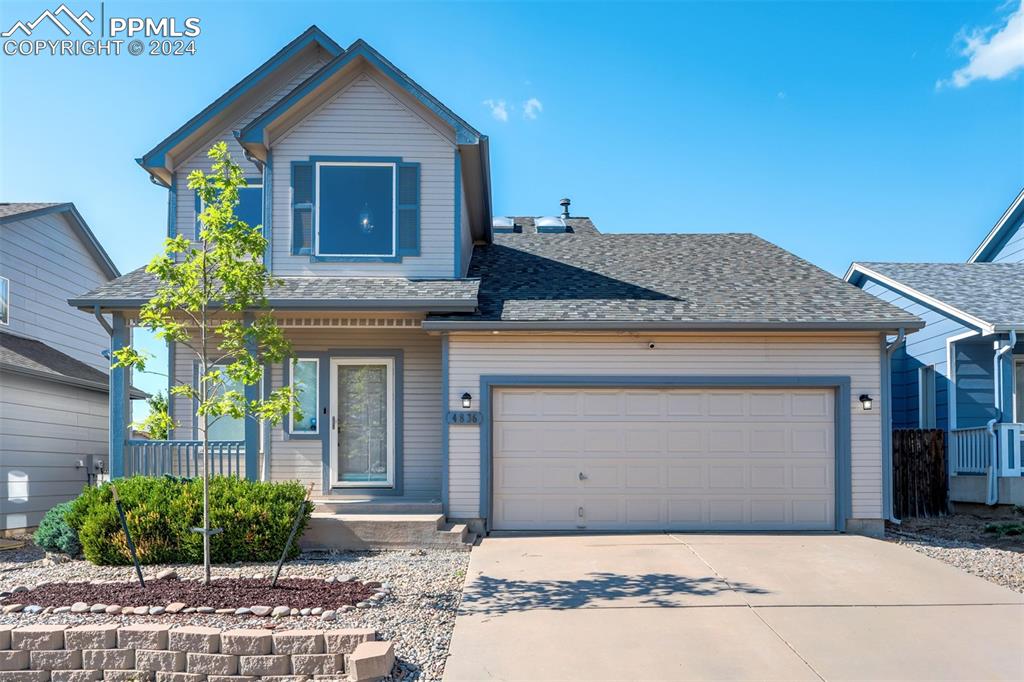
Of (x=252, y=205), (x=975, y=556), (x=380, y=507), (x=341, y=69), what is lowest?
(x=975, y=556)

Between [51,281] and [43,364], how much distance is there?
3084 mm

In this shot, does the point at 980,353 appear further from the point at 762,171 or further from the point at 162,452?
the point at 162,452

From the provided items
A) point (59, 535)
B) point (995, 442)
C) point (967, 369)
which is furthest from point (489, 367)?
point (967, 369)

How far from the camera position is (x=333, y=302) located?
1043 cm

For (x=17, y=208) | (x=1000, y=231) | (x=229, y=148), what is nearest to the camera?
(x=229, y=148)

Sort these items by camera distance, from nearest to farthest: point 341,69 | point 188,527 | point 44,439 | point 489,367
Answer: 1. point 188,527
2. point 489,367
3. point 341,69
4. point 44,439

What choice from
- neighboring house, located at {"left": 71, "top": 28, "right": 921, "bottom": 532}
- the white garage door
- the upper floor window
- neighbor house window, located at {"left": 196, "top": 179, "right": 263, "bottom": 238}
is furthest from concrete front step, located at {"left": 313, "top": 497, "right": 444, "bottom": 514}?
neighbor house window, located at {"left": 196, "top": 179, "right": 263, "bottom": 238}

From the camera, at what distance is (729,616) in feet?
21.6

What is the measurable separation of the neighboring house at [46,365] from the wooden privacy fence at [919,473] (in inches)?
535

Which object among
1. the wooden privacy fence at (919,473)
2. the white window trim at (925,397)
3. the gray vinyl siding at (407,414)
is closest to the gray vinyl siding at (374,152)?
the gray vinyl siding at (407,414)

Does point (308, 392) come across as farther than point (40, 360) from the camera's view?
No

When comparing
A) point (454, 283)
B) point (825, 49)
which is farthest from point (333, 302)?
point (825, 49)

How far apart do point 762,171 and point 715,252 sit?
302 centimetres

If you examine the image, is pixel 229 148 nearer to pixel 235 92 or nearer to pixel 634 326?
pixel 235 92
